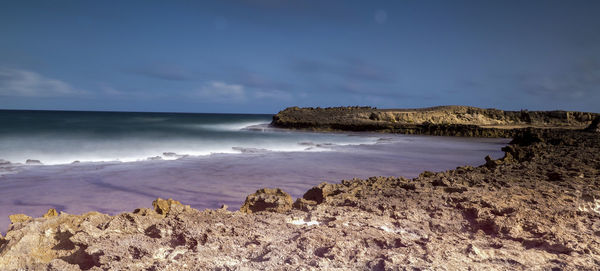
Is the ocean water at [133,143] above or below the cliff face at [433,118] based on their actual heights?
below

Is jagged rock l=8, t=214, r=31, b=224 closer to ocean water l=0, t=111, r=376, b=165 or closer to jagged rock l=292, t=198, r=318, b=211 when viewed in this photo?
jagged rock l=292, t=198, r=318, b=211

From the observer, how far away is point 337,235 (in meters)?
2.64

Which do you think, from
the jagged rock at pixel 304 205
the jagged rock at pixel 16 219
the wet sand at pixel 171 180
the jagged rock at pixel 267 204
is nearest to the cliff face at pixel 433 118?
the wet sand at pixel 171 180

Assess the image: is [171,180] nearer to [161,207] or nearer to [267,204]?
[161,207]

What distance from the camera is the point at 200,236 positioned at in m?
2.58

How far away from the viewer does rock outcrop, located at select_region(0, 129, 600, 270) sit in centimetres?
224

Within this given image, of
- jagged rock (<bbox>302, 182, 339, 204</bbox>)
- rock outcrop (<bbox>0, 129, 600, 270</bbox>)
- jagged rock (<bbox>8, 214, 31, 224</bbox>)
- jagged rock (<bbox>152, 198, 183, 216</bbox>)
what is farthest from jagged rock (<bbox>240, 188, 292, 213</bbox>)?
jagged rock (<bbox>8, 214, 31, 224</bbox>)

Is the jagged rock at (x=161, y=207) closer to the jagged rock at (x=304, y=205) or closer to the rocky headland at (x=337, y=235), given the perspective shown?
the rocky headland at (x=337, y=235)

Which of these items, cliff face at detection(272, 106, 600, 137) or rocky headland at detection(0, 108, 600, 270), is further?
cliff face at detection(272, 106, 600, 137)

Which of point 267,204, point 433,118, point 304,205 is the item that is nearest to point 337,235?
point 304,205

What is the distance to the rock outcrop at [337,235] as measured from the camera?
7.35ft

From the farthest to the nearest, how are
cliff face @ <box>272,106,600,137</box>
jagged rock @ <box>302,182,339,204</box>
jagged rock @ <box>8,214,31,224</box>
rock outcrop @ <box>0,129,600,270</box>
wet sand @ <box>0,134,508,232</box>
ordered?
cliff face @ <box>272,106,600,137</box> < wet sand @ <box>0,134,508,232</box> < jagged rock @ <box>302,182,339,204</box> < jagged rock @ <box>8,214,31,224</box> < rock outcrop @ <box>0,129,600,270</box>

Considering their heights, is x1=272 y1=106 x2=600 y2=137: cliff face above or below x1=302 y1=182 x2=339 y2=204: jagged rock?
above

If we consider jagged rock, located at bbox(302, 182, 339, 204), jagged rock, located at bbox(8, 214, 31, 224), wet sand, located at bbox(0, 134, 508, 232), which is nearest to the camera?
jagged rock, located at bbox(8, 214, 31, 224)
